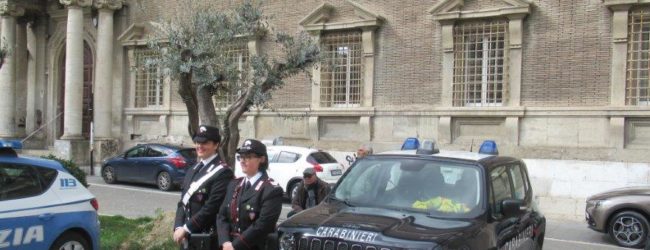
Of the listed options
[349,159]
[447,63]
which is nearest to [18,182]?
[349,159]

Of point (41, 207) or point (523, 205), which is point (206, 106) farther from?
point (523, 205)

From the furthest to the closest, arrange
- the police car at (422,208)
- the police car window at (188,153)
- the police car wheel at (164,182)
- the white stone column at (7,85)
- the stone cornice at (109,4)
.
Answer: the white stone column at (7,85), the stone cornice at (109,4), the police car window at (188,153), the police car wheel at (164,182), the police car at (422,208)

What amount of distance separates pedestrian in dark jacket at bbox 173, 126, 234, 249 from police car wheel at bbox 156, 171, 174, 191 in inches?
508

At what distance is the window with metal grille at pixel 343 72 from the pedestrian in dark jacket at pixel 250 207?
559 inches

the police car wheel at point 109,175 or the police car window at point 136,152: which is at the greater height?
the police car window at point 136,152

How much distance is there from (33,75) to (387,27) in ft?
52.0

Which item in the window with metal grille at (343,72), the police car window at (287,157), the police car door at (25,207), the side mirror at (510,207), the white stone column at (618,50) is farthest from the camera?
the window with metal grille at (343,72)

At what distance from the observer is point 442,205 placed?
5.36 m

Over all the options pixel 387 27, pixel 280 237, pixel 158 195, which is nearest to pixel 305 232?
pixel 280 237

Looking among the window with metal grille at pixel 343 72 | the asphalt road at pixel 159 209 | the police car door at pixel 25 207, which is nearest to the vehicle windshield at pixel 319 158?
the asphalt road at pixel 159 209

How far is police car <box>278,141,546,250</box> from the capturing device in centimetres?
462

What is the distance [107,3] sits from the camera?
23.2 meters

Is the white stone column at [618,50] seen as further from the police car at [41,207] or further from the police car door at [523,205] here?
the police car at [41,207]

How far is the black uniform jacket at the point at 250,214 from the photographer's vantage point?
14.6ft
